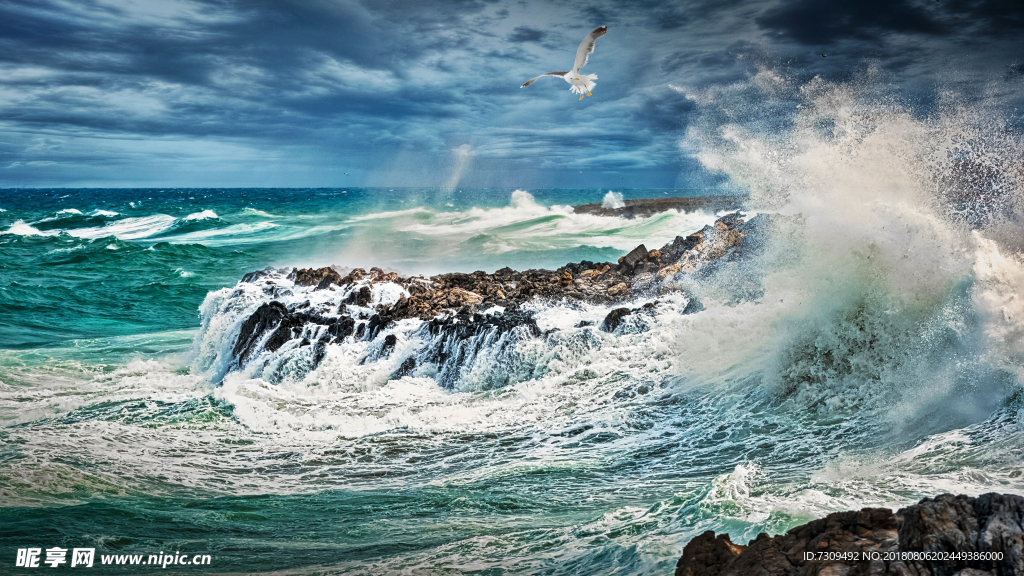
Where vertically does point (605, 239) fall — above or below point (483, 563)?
above

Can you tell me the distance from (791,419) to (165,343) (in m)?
12.9

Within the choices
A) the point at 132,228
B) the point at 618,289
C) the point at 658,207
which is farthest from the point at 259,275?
the point at 132,228

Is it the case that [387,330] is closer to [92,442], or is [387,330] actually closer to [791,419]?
[92,442]

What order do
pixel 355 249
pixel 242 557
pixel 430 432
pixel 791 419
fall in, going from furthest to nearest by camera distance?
pixel 355 249 < pixel 430 432 < pixel 791 419 < pixel 242 557

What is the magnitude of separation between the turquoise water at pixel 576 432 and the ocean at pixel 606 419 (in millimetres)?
30

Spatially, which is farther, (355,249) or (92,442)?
(355,249)

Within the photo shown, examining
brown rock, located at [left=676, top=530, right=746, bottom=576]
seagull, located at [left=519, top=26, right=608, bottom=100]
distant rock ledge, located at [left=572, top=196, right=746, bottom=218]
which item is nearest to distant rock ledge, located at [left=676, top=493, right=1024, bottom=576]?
brown rock, located at [left=676, top=530, right=746, bottom=576]

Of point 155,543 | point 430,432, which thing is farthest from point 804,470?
point 155,543

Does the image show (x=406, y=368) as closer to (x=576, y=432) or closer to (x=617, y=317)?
(x=617, y=317)

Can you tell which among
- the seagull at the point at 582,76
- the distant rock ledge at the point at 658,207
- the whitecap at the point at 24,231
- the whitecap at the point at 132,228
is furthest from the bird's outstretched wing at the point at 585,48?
the whitecap at the point at 24,231

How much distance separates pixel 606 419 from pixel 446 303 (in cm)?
467

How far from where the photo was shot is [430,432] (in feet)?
26.5

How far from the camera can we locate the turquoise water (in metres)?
5.23

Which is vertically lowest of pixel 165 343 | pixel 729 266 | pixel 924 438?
pixel 165 343
